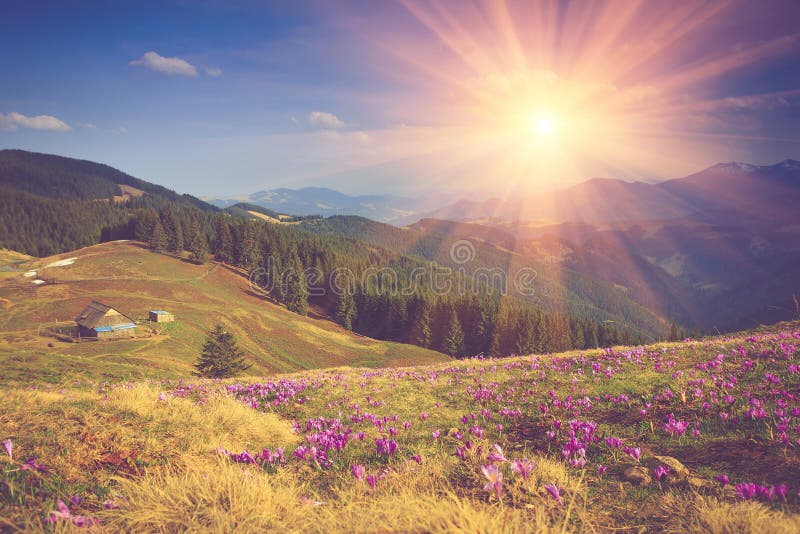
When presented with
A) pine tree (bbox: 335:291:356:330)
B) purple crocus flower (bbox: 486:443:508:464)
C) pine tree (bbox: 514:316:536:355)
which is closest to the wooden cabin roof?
pine tree (bbox: 335:291:356:330)

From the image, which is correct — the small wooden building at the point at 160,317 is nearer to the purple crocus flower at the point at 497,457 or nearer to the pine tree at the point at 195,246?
the pine tree at the point at 195,246

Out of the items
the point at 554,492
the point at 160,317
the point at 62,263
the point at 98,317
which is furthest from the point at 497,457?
the point at 62,263

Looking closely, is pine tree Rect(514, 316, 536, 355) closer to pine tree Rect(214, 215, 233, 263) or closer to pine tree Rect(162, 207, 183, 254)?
pine tree Rect(214, 215, 233, 263)

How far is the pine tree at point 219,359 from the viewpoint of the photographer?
39.3 metres

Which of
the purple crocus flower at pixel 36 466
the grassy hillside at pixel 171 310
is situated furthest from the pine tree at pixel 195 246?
the purple crocus flower at pixel 36 466

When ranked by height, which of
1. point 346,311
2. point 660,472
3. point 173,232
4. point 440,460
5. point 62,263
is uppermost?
point 173,232

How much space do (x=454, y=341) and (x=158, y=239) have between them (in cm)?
9341

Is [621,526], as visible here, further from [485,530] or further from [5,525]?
[5,525]

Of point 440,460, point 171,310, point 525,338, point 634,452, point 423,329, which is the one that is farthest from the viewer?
point 423,329

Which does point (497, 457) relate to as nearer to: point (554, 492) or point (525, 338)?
point (554, 492)

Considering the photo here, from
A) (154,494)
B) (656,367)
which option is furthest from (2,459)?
(656,367)

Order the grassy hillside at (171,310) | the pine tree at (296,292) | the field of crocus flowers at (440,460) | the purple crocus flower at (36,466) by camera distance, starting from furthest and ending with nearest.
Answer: the pine tree at (296,292), the grassy hillside at (171,310), the purple crocus flower at (36,466), the field of crocus flowers at (440,460)

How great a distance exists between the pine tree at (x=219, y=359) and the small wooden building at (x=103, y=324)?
1860cm

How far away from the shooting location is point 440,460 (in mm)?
4699
